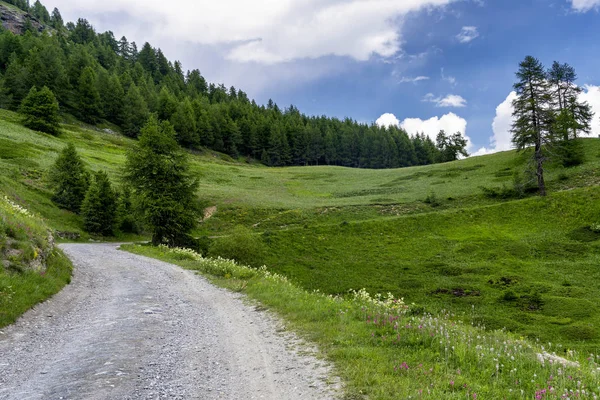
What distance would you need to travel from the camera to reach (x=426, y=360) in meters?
7.13

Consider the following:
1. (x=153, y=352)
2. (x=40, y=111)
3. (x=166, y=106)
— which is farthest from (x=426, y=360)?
(x=166, y=106)

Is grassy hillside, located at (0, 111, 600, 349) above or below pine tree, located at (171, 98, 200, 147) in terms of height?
below

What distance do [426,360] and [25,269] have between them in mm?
14770

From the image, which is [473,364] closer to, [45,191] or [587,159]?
[45,191]

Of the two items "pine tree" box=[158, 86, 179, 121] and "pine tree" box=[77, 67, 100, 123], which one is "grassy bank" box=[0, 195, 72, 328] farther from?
"pine tree" box=[158, 86, 179, 121]

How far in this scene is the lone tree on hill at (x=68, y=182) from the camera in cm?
5381

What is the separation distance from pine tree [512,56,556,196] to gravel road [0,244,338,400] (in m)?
52.2

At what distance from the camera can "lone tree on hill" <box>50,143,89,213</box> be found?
177ft

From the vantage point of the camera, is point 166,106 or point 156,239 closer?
point 156,239

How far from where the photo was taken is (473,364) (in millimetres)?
6773

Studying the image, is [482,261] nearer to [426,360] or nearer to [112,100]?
[426,360]

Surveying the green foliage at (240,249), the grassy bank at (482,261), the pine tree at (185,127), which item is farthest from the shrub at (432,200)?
the pine tree at (185,127)

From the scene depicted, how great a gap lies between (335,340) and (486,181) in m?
71.2

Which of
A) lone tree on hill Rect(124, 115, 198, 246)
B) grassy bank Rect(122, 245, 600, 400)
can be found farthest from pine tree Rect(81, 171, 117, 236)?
grassy bank Rect(122, 245, 600, 400)
